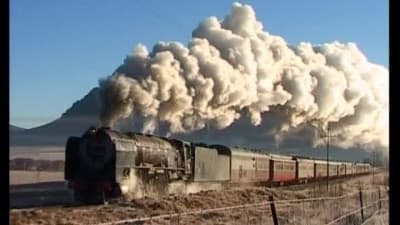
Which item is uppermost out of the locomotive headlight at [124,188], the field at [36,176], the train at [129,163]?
the train at [129,163]

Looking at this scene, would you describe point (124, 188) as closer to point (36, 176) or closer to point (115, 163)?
point (115, 163)

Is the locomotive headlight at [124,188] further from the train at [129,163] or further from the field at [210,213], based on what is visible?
the field at [210,213]

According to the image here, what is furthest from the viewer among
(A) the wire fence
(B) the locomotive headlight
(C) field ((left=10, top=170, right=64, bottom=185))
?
(C) field ((left=10, top=170, right=64, bottom=185))

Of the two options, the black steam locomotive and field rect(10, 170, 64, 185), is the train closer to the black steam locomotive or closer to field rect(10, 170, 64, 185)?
the black steam locomotive

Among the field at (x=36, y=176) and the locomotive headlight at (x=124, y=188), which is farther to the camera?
the field at (x=36, y=176)

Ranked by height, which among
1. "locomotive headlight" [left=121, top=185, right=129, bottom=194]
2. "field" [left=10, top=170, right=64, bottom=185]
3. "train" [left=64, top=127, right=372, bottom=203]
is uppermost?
"train" [left=64, top=127, right=372, bottom=203]

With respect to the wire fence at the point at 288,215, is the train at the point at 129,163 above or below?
→ above

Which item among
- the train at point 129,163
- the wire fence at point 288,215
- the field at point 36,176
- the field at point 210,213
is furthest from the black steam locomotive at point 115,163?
the field at point 36,176

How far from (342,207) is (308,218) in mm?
2993

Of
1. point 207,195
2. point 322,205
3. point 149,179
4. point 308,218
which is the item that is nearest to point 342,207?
point 322,205

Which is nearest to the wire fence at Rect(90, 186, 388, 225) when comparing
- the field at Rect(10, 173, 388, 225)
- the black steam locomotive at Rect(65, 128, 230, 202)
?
the field at Rect(10, 173, 388, 225)

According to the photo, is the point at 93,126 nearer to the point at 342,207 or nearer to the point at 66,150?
the point at 66,150

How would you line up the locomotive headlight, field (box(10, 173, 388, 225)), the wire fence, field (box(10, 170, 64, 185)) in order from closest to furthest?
the wire fence, field (box(10, 173, 388, 225)), the locomotive headlight, field (box(10, 170, 64, 185))

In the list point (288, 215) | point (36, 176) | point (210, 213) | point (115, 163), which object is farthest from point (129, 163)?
point (36, 176)
